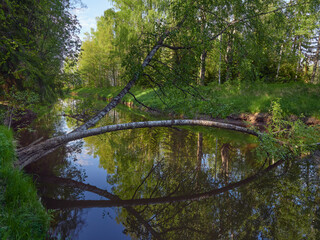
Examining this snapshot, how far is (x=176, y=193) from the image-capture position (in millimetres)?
4945

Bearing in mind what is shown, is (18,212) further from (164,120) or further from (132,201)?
(164,120)

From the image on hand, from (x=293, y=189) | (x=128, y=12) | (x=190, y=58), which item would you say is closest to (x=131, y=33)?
(x=128, y=12)

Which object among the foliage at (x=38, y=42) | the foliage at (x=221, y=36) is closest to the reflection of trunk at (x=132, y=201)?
the foliage at (x=221, y=36)

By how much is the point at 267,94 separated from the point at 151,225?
45.1 feet

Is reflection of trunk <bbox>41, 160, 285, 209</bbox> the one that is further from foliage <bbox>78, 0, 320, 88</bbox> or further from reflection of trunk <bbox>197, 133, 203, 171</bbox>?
foliage <bbox>78, 0, 320, 88</bbox>

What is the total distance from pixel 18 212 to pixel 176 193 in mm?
3270

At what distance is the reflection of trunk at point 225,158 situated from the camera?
20.1 ft

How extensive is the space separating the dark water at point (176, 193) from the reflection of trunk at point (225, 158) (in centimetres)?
1

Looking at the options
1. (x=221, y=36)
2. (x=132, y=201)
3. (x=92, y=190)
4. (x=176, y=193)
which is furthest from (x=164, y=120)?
(x=221, y=36)

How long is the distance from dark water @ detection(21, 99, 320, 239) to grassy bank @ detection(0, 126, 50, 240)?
72cm

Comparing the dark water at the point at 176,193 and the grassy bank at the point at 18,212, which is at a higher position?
the grassy bank at the point at 18,212

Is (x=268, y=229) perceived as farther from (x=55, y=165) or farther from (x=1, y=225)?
(x=55, y=165)

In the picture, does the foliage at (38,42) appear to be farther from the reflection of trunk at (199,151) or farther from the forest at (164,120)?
the reflection of trunk at (199,151)

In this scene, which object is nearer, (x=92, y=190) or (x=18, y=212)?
(x=18, y=212)
